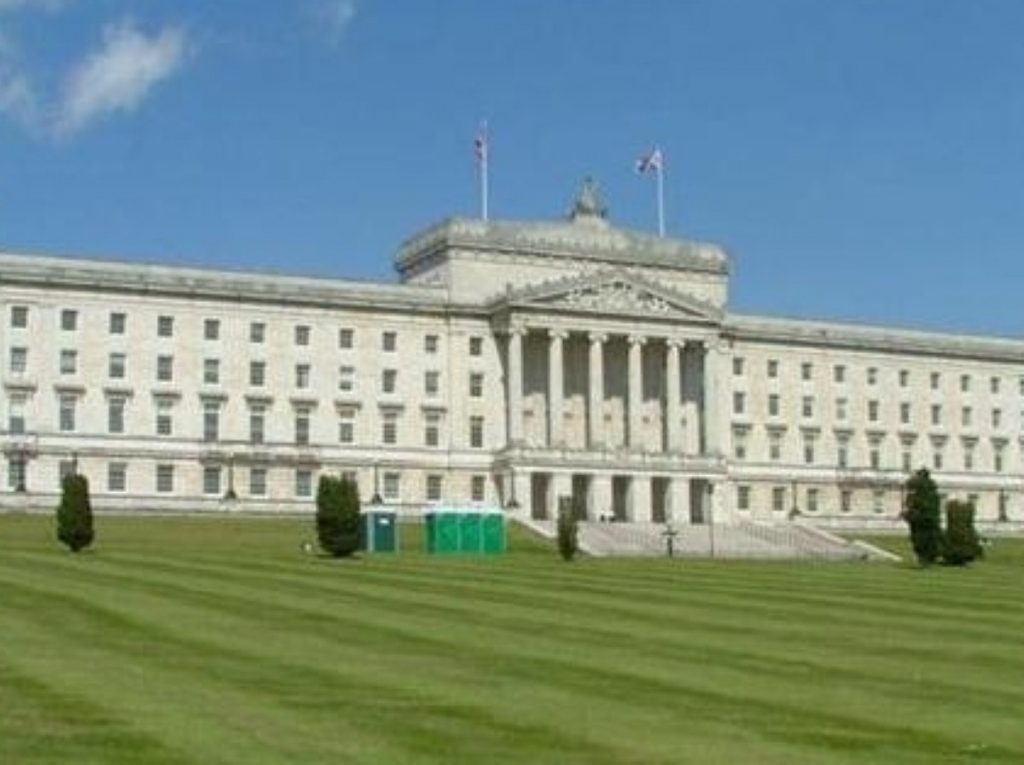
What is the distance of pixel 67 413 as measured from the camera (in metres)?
117

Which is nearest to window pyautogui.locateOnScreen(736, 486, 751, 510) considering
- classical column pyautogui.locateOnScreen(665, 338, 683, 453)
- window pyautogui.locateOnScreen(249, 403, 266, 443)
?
classical column pyautogui.locateOnScreen(665, 338, 683, 453)

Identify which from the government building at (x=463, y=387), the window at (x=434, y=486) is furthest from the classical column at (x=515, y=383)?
the window at (x=434, y=486)

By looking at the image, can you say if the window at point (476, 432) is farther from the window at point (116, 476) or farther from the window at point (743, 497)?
the window at point (116, 476)

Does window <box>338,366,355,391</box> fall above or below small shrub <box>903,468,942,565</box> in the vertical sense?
above

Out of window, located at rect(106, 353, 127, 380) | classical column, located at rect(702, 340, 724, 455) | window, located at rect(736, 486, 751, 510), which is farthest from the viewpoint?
window, located at rect(736, 486, 751, 510)

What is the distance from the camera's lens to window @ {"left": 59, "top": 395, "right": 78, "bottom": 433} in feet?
383

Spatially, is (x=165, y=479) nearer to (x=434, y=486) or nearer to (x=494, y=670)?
(x=434, y=486)

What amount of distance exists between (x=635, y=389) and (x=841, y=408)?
22.1 m

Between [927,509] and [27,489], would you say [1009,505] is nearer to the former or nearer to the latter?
[927,509]

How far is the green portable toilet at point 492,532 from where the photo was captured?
9088 cm

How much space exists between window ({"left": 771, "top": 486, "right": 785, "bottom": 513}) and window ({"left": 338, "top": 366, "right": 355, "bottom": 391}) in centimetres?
3523

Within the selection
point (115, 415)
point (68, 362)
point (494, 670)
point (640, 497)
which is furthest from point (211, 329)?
point (494, 670)

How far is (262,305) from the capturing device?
123 metres

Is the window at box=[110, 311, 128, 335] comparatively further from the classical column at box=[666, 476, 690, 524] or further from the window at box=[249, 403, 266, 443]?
the classical column at box=[666, 476, 690, 524]
